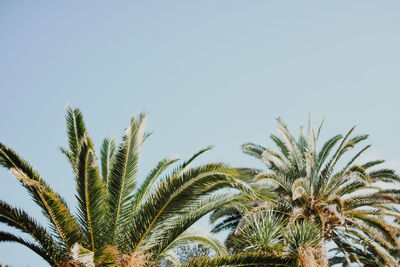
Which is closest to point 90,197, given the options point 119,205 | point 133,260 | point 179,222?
point 119,205

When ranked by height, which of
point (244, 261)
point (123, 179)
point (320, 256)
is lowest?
point (244, 261)

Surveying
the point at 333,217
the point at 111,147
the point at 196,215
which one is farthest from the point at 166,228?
the point at 333,217

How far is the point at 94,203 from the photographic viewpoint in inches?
294

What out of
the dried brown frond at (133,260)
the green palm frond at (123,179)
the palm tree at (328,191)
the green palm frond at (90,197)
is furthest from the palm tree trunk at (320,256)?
the green palm frond at (90,197)

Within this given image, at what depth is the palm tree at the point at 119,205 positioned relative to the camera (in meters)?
7.11

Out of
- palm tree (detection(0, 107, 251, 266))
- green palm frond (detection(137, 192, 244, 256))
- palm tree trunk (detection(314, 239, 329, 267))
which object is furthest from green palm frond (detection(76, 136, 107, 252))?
palm tree trunk (detection(314, 239, 329, 267))

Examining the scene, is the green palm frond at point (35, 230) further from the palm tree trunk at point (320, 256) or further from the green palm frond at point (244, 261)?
the palm tree trunk at point (320, 256)

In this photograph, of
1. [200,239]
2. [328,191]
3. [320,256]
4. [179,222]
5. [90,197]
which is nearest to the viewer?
[90,197]

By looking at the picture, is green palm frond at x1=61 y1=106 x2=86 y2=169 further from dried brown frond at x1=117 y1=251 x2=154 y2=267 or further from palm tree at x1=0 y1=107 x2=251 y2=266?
dried brown frond at x1=117 y1=251 x2=154 y2=267

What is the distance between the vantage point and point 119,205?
787 cm

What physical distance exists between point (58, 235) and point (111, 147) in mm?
3231

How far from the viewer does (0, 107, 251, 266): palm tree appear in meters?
7.11

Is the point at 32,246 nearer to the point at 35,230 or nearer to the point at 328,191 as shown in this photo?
the point at 35,230

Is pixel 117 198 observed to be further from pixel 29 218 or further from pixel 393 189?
pixel 393 189
